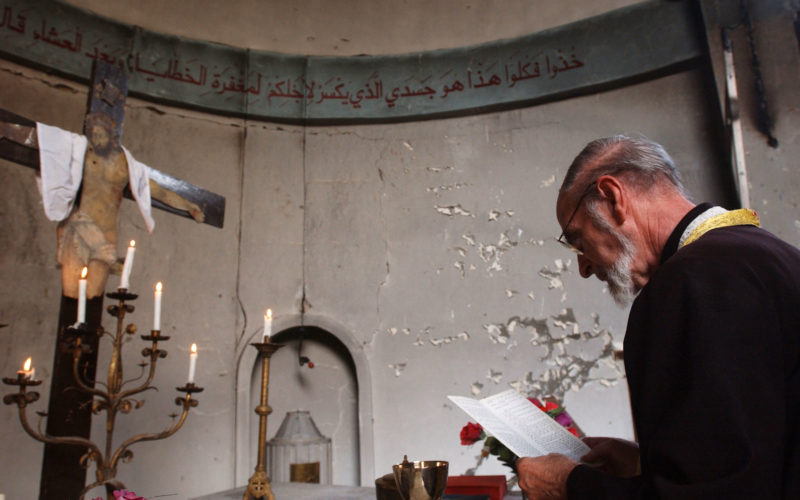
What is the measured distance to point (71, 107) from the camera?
400 centimetres

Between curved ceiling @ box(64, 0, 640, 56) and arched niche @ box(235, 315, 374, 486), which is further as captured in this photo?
curved ceiling @ box(64, 0, 640, 56)


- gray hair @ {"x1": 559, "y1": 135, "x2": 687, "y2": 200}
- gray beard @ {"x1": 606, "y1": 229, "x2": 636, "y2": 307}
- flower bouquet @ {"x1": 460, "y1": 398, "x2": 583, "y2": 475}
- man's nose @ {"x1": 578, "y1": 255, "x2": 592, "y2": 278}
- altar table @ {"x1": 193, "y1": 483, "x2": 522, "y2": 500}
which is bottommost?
altar table @ {"x1": 193, "y1": 483, "x2": 522, "y2": 500}

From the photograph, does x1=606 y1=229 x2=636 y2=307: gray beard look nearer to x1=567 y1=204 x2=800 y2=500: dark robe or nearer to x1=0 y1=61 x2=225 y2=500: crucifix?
x1=567 y1=204 x2=800 y2=500: dark robe

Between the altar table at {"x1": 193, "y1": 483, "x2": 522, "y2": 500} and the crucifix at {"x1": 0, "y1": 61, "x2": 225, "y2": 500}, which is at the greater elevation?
the crucifix at {"x1": 0, "y1": 61, "x2": 225, "y2": 500}

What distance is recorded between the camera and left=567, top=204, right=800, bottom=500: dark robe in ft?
2.56

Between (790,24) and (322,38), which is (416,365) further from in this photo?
(790,24)

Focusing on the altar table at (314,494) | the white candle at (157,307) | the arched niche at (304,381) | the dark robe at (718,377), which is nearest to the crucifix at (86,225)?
the white candle at (157,307)

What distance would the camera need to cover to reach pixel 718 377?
797 millimetres

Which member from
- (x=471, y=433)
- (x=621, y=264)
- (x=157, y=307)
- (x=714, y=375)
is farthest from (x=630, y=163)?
(x=157, y=307)

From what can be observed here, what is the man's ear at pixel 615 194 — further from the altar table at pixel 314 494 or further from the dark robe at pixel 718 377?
the altar table at pixel 314 494

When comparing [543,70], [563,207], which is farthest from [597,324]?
[563,207]

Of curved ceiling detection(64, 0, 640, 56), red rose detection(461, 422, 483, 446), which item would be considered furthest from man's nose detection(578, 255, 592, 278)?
curved ceiling detection(64, 0, 640, 56)

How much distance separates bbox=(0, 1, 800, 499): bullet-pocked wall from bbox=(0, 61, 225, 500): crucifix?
57.9 inches

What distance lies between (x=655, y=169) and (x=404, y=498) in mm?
925
